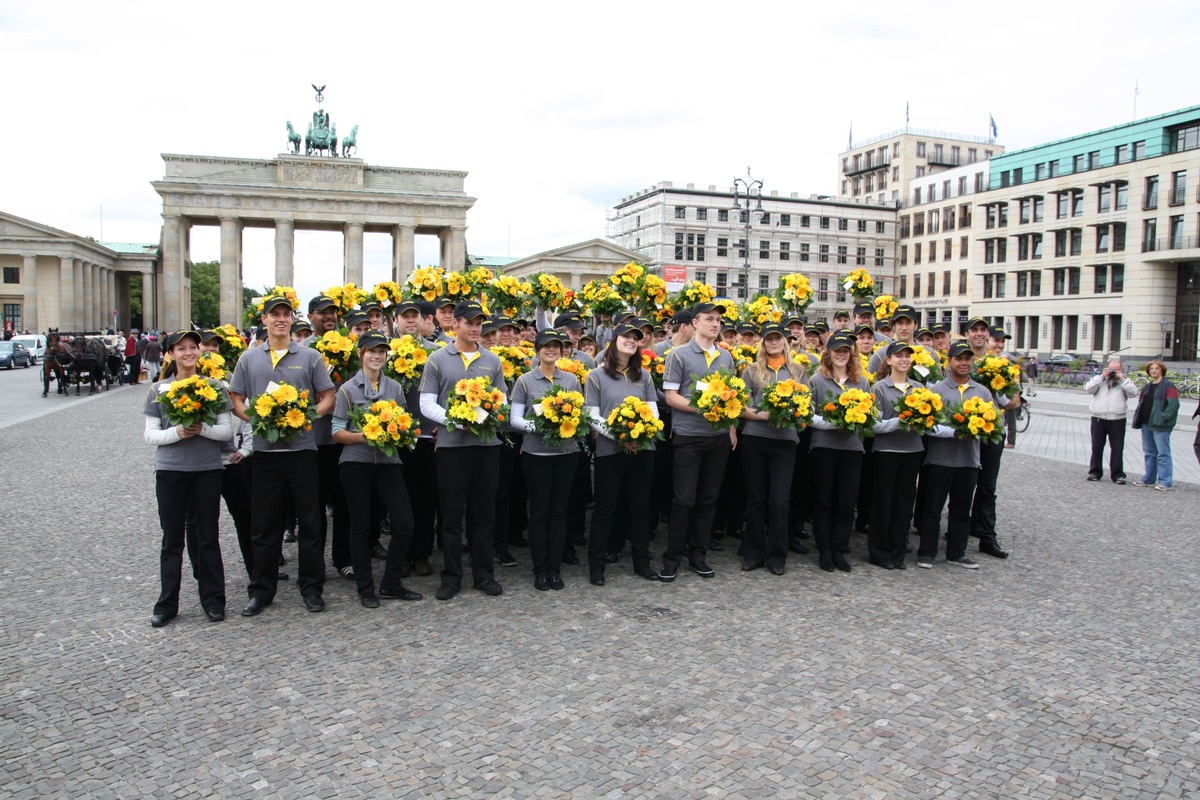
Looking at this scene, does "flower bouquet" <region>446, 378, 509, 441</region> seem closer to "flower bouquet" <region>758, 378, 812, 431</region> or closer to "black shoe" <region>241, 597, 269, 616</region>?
"black shoe" <region>241, 597, 269, 616</region>

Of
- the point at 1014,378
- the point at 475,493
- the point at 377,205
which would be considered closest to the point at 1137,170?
the point at 377,205

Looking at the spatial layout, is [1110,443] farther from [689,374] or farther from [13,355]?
[13,355]

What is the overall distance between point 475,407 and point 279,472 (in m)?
1.71

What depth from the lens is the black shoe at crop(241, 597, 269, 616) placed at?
7125mm

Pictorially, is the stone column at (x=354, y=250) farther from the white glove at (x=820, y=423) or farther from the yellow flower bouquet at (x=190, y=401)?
the yellow flower bouquet at (x=190, y=401)

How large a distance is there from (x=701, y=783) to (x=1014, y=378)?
7105 millimetres

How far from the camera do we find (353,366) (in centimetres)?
834

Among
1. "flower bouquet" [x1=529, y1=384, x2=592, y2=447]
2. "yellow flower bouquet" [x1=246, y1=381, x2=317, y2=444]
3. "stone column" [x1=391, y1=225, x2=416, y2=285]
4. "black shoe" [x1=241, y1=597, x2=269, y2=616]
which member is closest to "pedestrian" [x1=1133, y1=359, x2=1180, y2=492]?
"flower bouquet" [x1=529, y1=384, x2=592, y2=447]

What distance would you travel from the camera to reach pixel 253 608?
7.14 meters

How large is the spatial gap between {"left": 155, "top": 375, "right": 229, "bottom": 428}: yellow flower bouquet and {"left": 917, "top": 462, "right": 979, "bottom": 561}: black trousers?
7030 mm

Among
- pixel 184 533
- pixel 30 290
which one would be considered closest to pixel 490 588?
pixel 184 533

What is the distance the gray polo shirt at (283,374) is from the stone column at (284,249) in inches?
2932

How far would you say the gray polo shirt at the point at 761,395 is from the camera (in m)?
8.65

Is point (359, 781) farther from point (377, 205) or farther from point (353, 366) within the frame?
point (377, 205)
